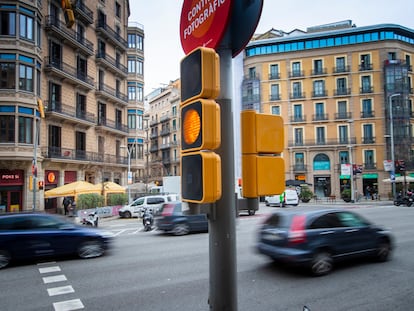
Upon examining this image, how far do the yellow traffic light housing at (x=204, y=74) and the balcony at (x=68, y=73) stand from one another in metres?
30.4

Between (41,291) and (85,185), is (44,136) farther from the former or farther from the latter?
(41,291)

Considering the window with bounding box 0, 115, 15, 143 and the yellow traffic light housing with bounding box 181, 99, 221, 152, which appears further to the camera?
the window with bounding box 0, 115, 15, 143

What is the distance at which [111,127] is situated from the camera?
3916 cm

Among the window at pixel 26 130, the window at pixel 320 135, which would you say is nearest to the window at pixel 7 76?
the window at pixel 26 130

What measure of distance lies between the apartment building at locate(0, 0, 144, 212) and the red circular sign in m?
18.6

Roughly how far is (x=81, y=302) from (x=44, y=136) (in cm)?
2571

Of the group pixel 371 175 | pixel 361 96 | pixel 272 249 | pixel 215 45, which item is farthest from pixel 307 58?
pixel 215 45

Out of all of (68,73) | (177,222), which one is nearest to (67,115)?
(68,73)

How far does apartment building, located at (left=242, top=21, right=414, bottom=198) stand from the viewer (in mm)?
50375

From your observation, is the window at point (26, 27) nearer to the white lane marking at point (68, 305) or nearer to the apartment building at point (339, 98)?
the white lane marking at point (68, 305)

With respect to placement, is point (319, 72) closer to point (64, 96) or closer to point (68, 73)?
point (68, 73)

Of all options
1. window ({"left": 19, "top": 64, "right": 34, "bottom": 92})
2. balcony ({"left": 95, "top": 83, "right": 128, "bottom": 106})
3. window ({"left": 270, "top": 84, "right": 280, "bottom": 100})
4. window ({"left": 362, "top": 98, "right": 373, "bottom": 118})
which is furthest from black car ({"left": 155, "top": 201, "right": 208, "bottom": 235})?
window ({"left": 362, "top": 98, "right": 373, "bottom": 118})

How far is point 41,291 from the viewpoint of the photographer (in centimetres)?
730

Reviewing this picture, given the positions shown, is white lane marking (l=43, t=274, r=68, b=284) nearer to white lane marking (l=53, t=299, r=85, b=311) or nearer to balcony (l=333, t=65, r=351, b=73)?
white lane marking (l=53, t=299, r=85, b=311)
